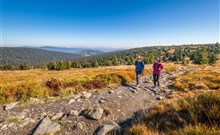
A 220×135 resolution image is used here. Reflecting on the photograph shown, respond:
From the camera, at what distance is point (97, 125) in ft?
18.8

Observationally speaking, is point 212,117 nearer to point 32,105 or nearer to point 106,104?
Result: point 106,104

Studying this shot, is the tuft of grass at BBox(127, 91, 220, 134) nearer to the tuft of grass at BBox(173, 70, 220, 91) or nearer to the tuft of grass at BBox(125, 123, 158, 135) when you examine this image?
the tuft of grass at BBox(125, 123, 158, 135)

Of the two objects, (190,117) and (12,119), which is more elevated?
(190,117)

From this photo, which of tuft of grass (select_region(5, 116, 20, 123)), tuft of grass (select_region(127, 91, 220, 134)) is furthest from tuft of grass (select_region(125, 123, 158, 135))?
tuft of grass (select_region(5, 116, 20, 123))

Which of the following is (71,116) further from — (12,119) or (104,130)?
(12,119)

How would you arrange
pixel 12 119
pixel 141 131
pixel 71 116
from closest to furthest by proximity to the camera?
1. pixel 141 131
2. pixel 12 119
3. pixel 71 116

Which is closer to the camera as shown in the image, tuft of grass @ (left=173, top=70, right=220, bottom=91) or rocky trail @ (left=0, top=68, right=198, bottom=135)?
rocky trail @ (left=0, top=68, right=198, bottom=135)

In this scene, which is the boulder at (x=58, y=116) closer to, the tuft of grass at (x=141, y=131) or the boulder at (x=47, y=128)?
the boulder at (x=47, y=128)

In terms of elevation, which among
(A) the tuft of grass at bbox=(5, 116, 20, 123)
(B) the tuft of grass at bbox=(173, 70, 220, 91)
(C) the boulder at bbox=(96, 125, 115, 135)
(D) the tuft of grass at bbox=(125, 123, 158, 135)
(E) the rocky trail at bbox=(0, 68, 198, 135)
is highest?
(D) the tuft of grass at bbox=(125, 123, 158, 135)

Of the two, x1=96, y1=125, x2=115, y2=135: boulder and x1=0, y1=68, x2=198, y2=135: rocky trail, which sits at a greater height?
x1=96, y1=125, x2=115, y2=135: boulder

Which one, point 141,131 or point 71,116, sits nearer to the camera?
point 141,131

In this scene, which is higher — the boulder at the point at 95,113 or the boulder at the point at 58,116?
the boulder at the point at 95,113

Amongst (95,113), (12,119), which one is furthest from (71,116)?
(12,119)

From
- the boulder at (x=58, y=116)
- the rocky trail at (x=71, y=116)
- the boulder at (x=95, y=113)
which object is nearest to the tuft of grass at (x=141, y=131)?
the rocky trail at (x=71, y=116)
